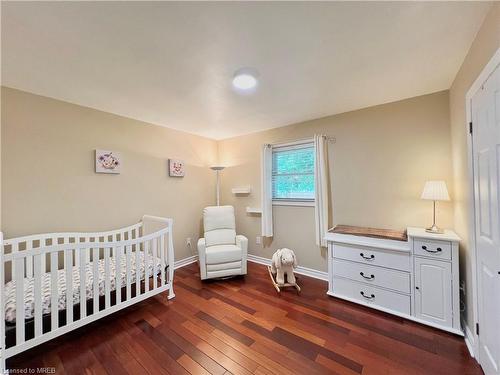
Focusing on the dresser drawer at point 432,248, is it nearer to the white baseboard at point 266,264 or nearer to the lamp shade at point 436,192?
the lamp shade at point 436,192

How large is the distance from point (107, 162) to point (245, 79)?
81.5 inches

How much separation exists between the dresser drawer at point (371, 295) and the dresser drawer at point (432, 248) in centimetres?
48

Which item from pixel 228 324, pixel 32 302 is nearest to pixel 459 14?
pixel 228 324

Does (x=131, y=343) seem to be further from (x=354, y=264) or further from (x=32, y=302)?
(x=354, y=264)

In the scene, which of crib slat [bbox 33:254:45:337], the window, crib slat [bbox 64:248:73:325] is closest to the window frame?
the window

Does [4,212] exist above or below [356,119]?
below

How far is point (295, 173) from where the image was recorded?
330 centimetres

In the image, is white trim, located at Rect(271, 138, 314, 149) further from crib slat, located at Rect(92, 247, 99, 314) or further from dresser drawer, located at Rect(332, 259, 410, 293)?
crib slat, located at Rect(92, 247, 99, 314)

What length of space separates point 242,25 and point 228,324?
2.44m

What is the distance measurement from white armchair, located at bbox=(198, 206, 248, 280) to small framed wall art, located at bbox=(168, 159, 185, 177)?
0.80 meters

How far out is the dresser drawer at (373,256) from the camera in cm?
204

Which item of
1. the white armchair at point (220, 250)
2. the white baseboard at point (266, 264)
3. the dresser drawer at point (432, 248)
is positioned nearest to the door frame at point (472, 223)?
the dresser drawer at point (432, 248)

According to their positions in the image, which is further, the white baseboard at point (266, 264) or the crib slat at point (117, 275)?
the white baseboard at point (266, 264)

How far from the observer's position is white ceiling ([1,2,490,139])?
3.93 ft
